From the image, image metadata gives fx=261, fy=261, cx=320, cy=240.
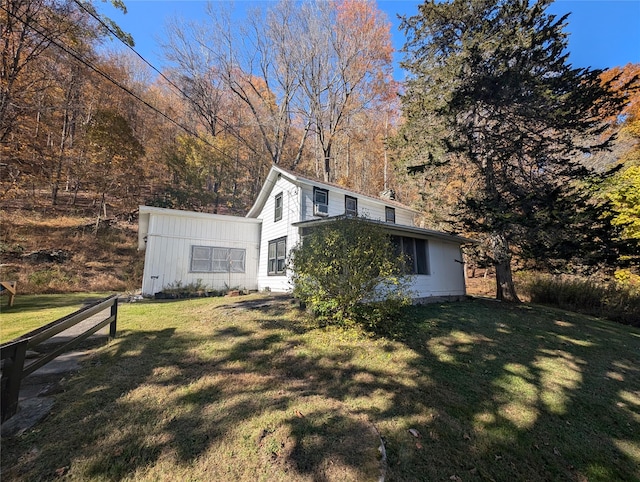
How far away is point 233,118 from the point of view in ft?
73.0

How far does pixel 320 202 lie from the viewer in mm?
11812

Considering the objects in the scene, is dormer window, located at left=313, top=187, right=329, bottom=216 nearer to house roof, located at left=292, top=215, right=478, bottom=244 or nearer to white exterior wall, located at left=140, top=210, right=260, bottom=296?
house roof, located at left=292, top=215, right=478, bottom=244

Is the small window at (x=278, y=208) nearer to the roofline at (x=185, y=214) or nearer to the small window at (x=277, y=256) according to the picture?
the small window at (x=277, y=256)

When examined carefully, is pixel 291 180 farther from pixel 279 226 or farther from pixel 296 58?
pixel 296 58

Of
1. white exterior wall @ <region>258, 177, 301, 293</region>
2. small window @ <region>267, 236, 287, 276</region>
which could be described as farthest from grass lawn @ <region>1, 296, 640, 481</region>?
small window @ <region>267, 236, 287, 276</region>

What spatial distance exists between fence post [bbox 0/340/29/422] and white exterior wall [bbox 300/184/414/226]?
8.50m

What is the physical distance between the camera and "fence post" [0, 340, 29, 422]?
2.47 meters

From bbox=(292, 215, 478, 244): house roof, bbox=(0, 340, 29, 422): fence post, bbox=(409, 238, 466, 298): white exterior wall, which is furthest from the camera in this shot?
bbox=(409, 238, 466, 298): white exterior wall

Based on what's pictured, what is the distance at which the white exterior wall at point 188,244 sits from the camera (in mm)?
11117

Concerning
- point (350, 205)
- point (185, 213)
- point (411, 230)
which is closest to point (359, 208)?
point (350, 205)

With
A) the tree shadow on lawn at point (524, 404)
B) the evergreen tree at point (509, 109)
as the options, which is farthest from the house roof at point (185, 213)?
the tree shadow on lawn at point (524, 404)

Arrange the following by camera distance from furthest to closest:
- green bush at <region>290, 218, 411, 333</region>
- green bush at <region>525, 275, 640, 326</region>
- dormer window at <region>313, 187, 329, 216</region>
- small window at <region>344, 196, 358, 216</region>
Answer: small window at <region>344, 196, 358, 216</region> < dormer window at <region>313, 187, 329, 216</region> < green bush at <region>525, 275, 640, 326</region> < green bush at <region>290, 218, 411, 333</region>

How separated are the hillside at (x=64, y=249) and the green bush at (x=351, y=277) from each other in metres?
12.0

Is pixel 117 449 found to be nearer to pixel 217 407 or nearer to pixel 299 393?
pixel 217 407
